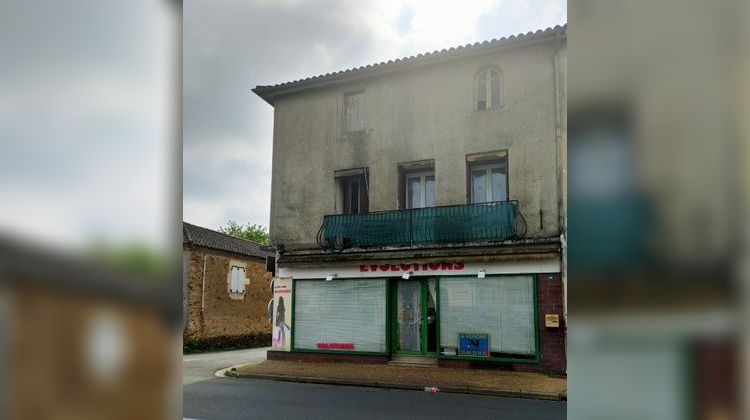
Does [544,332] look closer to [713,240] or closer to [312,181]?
[312,181]

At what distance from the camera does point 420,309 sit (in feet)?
38.5

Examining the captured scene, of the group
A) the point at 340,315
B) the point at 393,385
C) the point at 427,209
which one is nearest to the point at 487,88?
the point at 427,209

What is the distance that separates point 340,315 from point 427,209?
296 centimetres

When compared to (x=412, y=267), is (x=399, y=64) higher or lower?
higher

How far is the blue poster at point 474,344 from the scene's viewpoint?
1091 centimetres

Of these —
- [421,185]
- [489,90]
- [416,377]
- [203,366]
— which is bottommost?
[203,366]

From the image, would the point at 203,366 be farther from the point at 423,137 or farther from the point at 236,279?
the point at 236,279

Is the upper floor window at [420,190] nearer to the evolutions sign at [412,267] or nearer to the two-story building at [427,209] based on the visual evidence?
the two-story building at [427,209]

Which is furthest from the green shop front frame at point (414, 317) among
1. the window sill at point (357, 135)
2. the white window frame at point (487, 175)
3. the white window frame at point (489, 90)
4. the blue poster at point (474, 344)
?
the white window frame at point (489, 90)

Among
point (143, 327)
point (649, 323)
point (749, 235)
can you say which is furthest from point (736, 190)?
point (143, 327)

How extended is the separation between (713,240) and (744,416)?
0.64 ft

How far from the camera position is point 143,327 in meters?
0.89

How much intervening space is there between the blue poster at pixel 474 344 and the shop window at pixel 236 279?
391 inches

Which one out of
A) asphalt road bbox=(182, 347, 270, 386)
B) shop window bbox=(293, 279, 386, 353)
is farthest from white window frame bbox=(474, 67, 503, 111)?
asphalt road bbox=(182, 347, 270, 386)
